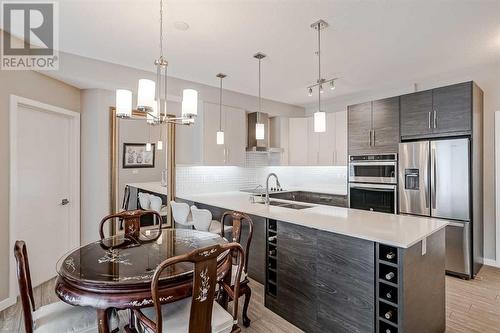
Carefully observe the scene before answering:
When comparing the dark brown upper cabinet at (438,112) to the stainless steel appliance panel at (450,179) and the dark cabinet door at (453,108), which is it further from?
the stainless steel appliance panel at (450,179)

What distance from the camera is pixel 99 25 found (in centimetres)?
243

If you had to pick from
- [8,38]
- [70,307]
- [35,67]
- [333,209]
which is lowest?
[70,307]

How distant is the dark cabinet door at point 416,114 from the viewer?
3.60 m

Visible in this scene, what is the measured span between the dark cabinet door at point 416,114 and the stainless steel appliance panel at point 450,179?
10.4 inches

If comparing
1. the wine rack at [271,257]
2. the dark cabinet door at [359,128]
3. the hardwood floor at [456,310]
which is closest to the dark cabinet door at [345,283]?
the hardwood floor at [456,310]

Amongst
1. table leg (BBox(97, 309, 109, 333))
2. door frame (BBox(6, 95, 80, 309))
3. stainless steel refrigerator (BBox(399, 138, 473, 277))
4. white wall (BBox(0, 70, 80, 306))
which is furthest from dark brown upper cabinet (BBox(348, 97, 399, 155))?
white wall (BBox(0, 70, 80, 306))

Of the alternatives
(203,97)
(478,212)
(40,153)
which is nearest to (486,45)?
(478,212)

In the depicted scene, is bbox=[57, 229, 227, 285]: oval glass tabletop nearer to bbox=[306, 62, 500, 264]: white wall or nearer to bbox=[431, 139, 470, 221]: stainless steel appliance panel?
bbox=[431, 139, 470, 221]: stainless steel appliance panel

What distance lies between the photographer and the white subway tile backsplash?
452 centimetres

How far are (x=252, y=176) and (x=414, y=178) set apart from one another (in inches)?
111

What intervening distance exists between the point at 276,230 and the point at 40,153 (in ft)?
9.62

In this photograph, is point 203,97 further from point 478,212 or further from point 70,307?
point 478,212

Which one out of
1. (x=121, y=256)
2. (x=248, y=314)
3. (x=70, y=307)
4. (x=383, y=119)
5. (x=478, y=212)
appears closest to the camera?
(x=70, y=307)

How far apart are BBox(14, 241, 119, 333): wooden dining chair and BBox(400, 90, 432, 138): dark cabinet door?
4143 millimetres
